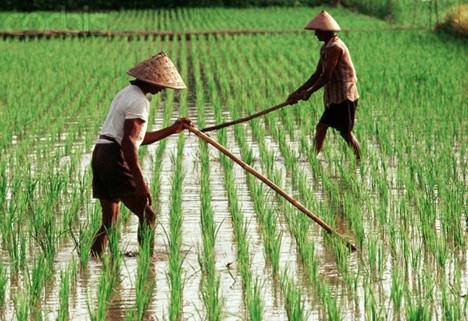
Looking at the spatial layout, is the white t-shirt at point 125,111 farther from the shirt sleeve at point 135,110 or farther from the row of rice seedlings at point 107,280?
the row of rice seedlings at point 107,280

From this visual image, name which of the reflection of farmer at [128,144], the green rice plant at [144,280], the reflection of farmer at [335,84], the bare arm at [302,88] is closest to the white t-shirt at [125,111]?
the reflection of farmer at [128,144]

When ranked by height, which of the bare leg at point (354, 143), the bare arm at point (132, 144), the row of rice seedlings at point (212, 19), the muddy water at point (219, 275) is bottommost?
the muddy water at point (219, 275)

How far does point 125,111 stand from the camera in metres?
4.62

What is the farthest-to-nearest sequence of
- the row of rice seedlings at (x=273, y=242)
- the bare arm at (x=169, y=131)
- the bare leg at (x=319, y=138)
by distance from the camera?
the bare leg at (x=319, y=138)
the bare arm at (x=169, y=131)
the row of rice seedlings at (x=273, y=242)

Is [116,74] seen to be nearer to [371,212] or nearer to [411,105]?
[411,105]

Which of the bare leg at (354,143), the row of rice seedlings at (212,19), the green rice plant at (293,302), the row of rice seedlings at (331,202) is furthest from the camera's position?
the row of rice seedlings at (212,19)

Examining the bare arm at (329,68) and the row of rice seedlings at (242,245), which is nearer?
the row of rice seedlings at (242,245)

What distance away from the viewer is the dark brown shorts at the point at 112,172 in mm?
4711

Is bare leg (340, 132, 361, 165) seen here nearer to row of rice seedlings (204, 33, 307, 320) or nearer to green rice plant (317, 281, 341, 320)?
row of rice seedlings (204, 33, 307, 320)

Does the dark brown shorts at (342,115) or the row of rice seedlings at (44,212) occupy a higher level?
the dark brown shorts at (342,115)

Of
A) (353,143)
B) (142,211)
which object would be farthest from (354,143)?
(142,211)

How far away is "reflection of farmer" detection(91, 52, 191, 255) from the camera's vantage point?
4.60 metres

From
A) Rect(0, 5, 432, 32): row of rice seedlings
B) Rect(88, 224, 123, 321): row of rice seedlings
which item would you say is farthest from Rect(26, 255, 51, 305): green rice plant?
Rect(0, 5, 432, 32): row of rice seedlings

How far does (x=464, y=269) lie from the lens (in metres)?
4.61
